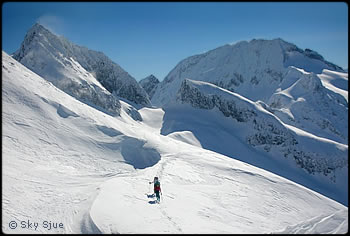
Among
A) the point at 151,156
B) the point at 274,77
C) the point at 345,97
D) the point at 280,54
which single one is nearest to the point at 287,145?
the point at 151,156

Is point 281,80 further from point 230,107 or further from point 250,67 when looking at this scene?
point 230,107

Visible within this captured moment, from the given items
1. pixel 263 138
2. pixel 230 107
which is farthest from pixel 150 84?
pixel 263 138

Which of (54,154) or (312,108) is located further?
(312,108)

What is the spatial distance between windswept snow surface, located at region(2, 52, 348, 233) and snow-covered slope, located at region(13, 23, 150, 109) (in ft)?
38.6

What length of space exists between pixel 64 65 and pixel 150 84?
114 m

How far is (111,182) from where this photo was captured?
19969mm

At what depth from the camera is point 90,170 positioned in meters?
23.2

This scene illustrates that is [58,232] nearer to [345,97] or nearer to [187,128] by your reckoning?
[187,128]

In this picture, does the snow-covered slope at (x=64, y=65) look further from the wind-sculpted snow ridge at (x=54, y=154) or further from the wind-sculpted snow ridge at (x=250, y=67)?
the wind-sculpted snow ridge at (x=250, y=67)

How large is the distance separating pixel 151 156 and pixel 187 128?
25.6 m

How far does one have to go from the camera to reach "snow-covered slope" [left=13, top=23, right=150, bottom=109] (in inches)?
1866

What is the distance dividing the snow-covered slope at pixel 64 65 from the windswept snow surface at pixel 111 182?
38.6 feet

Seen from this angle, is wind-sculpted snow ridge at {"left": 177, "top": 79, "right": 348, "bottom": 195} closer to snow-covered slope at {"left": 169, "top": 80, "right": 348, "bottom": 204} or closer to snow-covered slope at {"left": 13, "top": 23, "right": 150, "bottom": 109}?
snow-covered slope at {"left": 169, "top": 80, "right": 348, "bottom": 204}

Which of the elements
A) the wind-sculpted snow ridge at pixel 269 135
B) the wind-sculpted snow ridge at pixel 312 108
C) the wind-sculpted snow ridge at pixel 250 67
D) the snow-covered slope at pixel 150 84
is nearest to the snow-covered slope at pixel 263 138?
the wind-sculpted snow ridge at pixel 269 135
